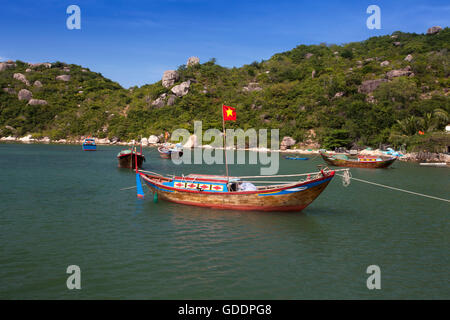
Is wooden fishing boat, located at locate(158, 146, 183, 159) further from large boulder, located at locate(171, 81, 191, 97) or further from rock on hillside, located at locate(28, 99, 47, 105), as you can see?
rock on hillside, located at locate(28, 99, 47, 105)

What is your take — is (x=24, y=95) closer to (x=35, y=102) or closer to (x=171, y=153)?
(x=35, y=102)

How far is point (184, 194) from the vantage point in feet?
64.7

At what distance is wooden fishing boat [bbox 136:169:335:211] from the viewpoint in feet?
57.9

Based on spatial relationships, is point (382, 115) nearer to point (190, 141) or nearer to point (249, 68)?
point (190, 141)

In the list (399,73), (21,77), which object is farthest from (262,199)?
(21,77)

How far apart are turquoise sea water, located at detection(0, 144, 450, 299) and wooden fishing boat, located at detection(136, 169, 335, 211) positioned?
589mm

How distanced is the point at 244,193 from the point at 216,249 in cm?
570

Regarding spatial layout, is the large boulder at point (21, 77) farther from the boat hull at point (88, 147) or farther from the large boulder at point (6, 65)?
the boat hull at point (88, 147)

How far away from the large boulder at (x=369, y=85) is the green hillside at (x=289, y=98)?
292mm

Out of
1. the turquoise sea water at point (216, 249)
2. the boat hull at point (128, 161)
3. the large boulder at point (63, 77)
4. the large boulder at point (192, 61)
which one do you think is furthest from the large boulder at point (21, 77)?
the turquoise sea water at point (216, 249)

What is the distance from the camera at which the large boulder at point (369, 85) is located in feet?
286

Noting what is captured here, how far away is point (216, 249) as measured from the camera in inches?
507
